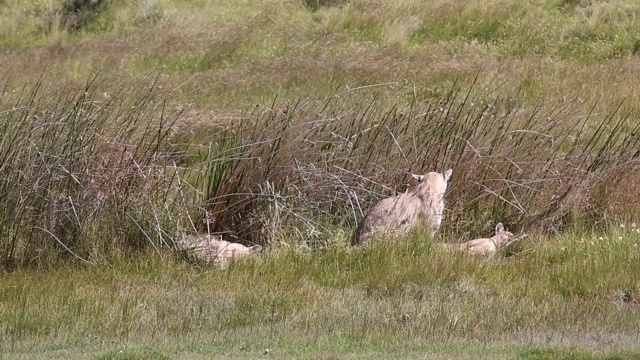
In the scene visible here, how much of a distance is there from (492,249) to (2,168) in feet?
15.3

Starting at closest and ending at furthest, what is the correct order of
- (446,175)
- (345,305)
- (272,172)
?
(345,305)
(446,175)
(272,172)

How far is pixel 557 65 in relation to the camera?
2077 cm

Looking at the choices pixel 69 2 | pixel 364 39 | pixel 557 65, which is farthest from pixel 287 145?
pixel 69 2

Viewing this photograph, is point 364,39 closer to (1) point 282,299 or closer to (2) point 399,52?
(2) point 399,52

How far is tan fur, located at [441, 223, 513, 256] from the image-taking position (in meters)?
10.4

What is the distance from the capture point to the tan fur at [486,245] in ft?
34.0

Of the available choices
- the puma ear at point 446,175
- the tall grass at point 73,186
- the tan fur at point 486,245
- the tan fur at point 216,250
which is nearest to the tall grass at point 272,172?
the tall grass at point 73,186

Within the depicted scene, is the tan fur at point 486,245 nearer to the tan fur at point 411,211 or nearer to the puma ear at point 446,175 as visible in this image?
the tan fur at point 411,211

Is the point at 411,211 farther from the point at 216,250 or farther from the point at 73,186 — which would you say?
the point at 73,186

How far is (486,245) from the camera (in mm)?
10664

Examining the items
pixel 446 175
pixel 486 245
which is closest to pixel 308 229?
pixel 446 175

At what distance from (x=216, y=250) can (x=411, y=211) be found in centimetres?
191

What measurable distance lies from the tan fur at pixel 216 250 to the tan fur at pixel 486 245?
1.89m

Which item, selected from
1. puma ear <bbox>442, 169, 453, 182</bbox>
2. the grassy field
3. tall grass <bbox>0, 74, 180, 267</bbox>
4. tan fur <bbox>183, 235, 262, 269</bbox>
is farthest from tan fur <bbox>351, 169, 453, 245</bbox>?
tall grass <bbox>0, 74, 180, 267</bbox>
